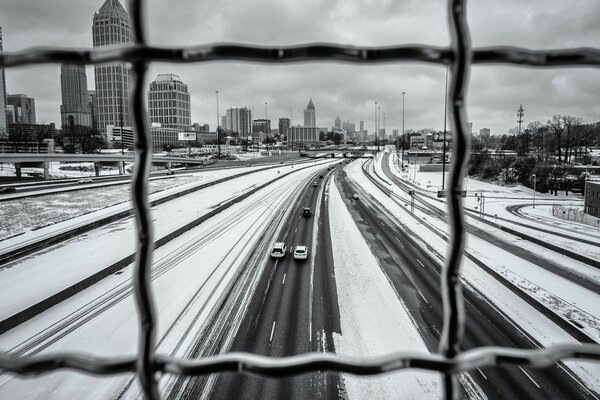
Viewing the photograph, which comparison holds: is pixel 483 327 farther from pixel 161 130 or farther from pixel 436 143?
pixel 436 143

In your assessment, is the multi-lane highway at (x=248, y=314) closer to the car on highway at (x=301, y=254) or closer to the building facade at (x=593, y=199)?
the car on highway at (x=301, y=254)

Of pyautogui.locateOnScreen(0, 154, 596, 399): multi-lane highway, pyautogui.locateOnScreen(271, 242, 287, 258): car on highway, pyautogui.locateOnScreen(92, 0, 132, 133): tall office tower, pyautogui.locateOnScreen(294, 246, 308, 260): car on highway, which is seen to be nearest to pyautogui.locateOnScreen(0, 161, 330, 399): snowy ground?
pyautogui.locateOnScreen(0, 154, 596, 399): multi-lane highway

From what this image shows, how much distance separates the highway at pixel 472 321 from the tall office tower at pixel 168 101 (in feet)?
475

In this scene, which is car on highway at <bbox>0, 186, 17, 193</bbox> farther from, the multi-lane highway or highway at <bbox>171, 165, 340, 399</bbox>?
highway at <bbox>171, 165, 340, 399</bbox>

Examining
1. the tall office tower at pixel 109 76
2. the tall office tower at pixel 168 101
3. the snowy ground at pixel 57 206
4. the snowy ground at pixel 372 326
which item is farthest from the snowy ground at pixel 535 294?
the tall office tower at pixel 109 76

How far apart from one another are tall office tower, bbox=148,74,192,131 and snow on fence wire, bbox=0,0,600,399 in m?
162

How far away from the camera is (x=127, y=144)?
126500mm

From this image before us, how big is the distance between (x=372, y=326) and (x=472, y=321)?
3.47 m

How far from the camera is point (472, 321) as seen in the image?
1238 centimetres

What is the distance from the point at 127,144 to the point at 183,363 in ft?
459

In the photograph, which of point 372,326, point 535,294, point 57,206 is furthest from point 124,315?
point 57,206

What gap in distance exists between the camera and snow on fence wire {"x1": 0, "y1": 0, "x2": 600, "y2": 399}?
3.36 ft

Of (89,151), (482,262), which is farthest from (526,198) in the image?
(89,151)

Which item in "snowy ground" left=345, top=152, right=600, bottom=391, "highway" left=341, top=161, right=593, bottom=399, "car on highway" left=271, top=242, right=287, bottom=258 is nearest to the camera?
"highway" left=341, top=161, right=593, bottom=399
